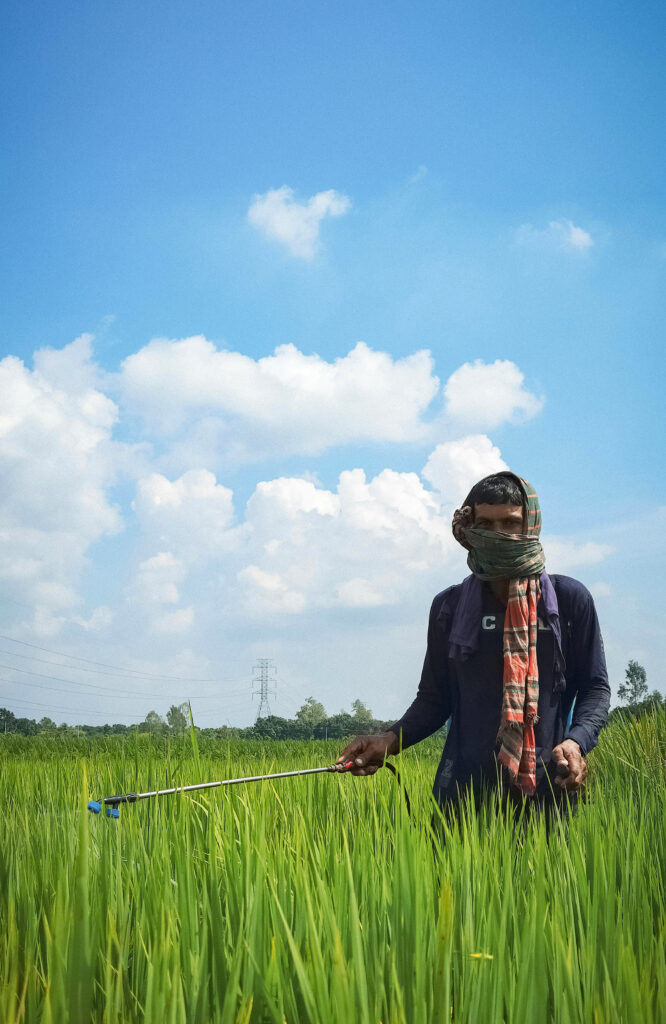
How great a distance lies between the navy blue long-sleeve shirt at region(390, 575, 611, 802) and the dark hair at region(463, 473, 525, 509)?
1.33 feet

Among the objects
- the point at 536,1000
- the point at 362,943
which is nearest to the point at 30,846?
the point at 362,943

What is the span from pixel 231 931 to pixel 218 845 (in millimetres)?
622

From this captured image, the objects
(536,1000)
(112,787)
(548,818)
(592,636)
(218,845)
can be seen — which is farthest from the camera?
(112,787)

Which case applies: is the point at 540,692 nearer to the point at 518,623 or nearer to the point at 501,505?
the point at 518,623

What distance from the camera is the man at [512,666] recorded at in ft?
9.93

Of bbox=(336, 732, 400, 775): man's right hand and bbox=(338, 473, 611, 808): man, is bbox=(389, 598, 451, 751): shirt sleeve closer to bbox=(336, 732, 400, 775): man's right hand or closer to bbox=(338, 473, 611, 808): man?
bbox=(338, 473, 611, 808): man

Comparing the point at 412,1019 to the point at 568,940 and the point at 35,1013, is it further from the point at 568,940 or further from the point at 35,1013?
the point at 35,1013

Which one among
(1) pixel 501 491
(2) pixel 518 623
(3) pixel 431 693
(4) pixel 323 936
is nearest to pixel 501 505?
(1) pixel 501 491

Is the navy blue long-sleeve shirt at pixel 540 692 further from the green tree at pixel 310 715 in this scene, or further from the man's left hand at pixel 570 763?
the green tree at pixel 310 715

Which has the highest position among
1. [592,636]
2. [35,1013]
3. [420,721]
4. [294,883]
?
[592,636]

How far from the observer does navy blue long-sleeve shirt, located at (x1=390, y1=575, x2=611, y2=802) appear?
309 centimetres

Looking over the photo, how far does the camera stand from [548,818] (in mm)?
2982

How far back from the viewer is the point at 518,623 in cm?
311

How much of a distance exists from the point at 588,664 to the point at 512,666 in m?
0.34
